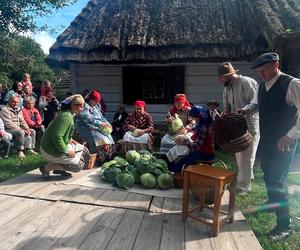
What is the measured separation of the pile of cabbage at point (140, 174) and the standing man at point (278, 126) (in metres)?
1.49

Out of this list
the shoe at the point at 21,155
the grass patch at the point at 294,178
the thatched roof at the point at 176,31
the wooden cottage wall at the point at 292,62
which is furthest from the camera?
the wooden cottage wall at the point at 292,62

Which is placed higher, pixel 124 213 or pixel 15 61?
pixel 15 61

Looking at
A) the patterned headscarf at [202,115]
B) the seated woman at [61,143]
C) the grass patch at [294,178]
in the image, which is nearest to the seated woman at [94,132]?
the seated woman at [61,143]

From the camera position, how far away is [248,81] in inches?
177

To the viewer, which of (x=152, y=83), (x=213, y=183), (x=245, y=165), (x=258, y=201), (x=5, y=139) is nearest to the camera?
(x=213, y=183)

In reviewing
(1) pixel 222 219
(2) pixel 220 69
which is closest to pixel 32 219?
(1) pixel 222 219

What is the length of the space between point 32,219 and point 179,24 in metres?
7.31

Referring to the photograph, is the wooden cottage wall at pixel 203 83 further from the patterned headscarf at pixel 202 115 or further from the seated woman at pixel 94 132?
the patterned headscarf at pixel 202 115

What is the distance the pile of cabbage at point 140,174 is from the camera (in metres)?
4.52

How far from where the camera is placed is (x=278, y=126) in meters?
3.40

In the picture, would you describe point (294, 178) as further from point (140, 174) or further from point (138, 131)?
point (138, 131)

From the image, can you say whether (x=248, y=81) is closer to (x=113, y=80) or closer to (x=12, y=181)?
(x=12, y=181)

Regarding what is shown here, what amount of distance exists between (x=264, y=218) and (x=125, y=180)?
1817 millimetres

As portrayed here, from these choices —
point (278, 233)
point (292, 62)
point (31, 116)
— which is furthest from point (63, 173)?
point (292, 62)
